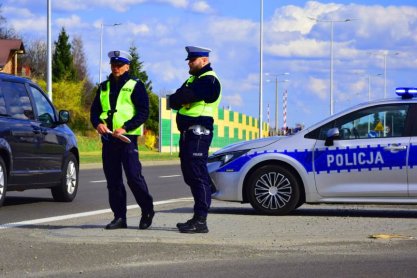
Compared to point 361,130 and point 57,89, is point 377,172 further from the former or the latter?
point 57,89

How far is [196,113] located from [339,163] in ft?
10.1

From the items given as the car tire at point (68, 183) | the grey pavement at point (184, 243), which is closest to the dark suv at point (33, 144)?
the car tire at point (68, 183)

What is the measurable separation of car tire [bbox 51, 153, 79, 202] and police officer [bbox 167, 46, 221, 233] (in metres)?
5.86

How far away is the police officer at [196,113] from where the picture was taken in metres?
10.1

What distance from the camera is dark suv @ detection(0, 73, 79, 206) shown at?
1401 centimetres

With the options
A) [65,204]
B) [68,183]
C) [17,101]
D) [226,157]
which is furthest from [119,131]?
[68,183]

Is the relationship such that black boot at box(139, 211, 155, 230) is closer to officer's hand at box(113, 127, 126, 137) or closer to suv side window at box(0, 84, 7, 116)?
officer's hand at box(113, 127, 126, 137)

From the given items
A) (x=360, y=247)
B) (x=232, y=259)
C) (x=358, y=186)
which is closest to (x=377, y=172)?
(x=358, y=186)

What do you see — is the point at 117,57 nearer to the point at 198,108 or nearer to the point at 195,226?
the point at 198,108

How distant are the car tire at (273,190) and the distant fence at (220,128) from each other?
45219 millimetres

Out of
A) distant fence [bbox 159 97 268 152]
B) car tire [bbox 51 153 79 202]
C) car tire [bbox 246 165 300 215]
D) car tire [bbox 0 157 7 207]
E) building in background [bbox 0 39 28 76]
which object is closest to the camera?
car tire [bbox 246 165 300 215]

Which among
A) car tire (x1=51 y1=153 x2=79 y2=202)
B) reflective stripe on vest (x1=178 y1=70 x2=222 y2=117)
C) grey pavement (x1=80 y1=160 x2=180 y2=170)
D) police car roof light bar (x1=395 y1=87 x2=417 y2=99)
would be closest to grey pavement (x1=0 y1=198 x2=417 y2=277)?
reflective stripe on vest (x1=178 y1=70 x2=222 y2=117)

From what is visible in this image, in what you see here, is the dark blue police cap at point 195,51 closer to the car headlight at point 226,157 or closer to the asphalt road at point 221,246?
the asphalt road at point 221,246

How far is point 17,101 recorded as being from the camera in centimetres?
1453
